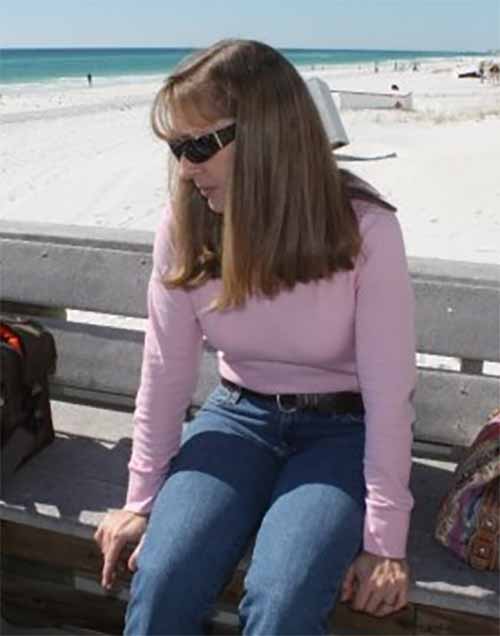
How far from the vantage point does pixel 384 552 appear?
2299 mm

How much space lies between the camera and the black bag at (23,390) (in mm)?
2828

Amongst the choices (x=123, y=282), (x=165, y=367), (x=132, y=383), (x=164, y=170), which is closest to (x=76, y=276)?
(x=123, y=282)

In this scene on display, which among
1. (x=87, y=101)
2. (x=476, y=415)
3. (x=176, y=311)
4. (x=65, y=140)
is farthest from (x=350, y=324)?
(x=87, y=101)

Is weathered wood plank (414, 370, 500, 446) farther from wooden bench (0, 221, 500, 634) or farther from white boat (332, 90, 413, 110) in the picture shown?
white boat (332, 90, 413, 110)

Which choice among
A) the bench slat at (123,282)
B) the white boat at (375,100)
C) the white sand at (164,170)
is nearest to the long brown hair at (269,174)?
the bench slat at (123,282)

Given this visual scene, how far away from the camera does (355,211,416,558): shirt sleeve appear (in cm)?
236

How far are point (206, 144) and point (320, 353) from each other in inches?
24.2

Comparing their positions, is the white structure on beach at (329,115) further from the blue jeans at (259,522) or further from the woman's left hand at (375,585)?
the woman's left hand at (375,585)

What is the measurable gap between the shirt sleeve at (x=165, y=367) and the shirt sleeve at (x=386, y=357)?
1.62 feet

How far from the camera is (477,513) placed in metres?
2.39

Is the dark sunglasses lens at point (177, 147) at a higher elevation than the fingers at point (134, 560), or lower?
higher

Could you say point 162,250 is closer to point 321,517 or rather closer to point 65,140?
point 321,517

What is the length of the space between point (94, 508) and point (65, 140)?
66.1 feet

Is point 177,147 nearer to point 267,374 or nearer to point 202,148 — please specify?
point 202,148
